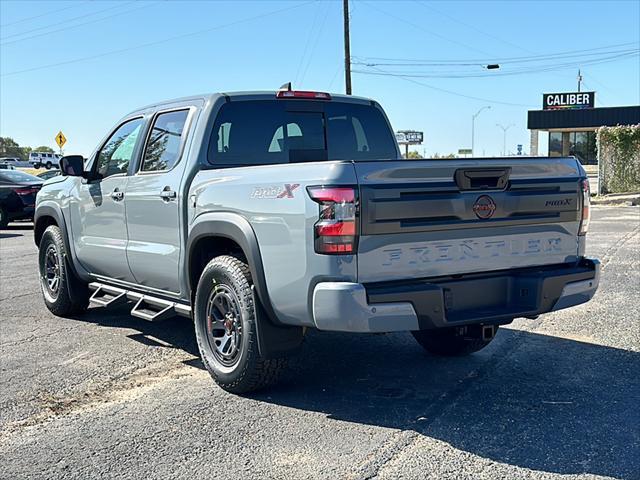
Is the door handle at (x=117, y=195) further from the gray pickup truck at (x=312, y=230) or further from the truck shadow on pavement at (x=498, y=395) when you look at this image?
the truck shadow on pavement at (x=498, y=395)

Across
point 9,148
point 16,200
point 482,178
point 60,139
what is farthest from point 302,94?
point 9,148

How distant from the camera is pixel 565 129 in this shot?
165 feet

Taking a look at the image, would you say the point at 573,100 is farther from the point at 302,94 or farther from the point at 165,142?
the point at 165,142

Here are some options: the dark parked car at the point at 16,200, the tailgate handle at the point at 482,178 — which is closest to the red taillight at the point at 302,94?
the tailgate handle at the point at 482,178

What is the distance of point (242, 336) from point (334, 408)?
29.2 inches

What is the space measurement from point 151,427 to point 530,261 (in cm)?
258

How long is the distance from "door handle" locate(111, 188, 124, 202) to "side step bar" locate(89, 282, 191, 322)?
0.80 metres

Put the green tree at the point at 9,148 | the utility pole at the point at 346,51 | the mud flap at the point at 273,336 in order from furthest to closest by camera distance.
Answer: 1. the green tree at the point at 9,148
2. the utility pole at the point at 346,51
3. the mud flap at the point at 273,336

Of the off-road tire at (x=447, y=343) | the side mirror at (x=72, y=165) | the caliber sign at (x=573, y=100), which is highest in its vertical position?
the caliber sign at (x=573, y=100)

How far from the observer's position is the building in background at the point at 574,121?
4750 cm

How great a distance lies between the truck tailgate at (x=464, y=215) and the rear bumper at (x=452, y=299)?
0.07 m

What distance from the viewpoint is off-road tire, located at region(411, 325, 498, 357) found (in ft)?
17.5

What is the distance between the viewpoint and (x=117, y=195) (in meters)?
5.84

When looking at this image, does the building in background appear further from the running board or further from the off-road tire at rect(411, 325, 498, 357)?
the running board
